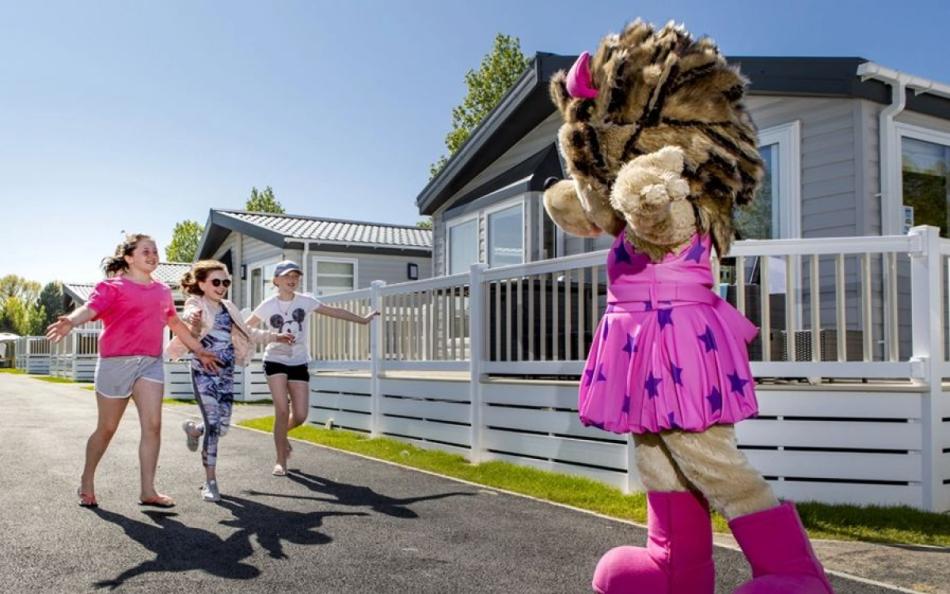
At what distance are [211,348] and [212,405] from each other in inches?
16.7

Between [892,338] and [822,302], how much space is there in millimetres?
2679

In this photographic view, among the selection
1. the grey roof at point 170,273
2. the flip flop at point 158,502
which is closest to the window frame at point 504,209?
the flip flop at point 158,502

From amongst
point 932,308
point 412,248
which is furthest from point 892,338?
point 412,248

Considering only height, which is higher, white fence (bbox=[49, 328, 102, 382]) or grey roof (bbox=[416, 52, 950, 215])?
grey roof (bbox=[416, 52, 950, 215])

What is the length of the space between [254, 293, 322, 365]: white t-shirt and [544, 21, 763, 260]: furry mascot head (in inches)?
183

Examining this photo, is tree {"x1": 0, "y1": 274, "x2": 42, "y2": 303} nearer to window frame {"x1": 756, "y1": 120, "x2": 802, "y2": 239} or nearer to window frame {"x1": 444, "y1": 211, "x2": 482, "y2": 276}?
window frame {"x1": 444, "y1": 211, "x2": 482, "y2": 276}

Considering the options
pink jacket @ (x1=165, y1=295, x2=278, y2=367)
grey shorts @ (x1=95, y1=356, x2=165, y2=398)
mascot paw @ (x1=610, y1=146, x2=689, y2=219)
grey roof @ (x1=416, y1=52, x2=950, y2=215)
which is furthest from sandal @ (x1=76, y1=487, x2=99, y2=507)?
mascot paw @ (x1=610, y1=146, x2=689, y2=219)

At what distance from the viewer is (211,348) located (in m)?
6.32

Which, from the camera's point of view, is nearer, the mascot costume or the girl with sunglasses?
the mascot costume

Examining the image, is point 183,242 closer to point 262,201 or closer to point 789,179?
point 262,201

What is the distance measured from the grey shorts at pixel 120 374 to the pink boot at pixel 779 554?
14.6 ft

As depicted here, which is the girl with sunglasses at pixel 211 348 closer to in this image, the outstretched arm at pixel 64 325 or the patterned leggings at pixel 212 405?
the patterned leggings at pixel 212 405

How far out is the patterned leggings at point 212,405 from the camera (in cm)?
623

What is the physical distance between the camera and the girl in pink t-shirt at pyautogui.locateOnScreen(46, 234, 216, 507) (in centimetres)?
573
